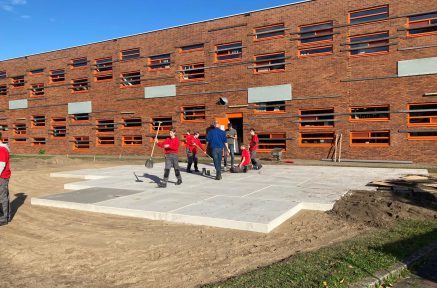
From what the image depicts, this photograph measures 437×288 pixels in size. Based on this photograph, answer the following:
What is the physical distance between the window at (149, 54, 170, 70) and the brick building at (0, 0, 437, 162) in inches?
2.9

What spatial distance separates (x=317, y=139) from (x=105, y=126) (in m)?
17.1

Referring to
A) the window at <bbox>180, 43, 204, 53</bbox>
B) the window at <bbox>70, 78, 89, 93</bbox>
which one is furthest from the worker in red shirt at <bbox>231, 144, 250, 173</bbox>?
the window at <bbox>70, 78, 89, 93</bbox>

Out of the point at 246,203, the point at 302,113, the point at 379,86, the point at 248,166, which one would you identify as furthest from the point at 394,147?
the point at 246,203

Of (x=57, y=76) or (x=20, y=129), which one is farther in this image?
(x=20, y=129)

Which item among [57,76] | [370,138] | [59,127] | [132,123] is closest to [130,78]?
[132,123]

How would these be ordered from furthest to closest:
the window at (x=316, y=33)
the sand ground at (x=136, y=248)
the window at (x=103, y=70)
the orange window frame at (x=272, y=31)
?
the window at (x=103, y=70), the orange window frame at (x=272, y=31), the window at (x=316, y=33), the sand ground at (x=136, y=248)

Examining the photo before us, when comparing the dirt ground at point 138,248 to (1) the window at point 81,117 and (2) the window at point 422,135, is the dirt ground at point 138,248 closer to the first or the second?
(2) the window at point 422,135

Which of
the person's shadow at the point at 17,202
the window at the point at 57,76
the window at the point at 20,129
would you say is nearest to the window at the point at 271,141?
the person's shadow at the point at 17,202

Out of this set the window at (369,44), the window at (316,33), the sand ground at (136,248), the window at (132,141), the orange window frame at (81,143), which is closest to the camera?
the sand ground at (136,248)

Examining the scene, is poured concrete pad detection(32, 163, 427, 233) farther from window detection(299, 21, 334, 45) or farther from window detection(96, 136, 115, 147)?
window detection(96, 136, 115, 147)

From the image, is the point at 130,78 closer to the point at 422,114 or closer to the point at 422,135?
the point at 422,114

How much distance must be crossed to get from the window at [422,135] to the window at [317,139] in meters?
3.95

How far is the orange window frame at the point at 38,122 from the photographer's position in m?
32.9

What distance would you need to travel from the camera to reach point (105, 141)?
96.8 ft
